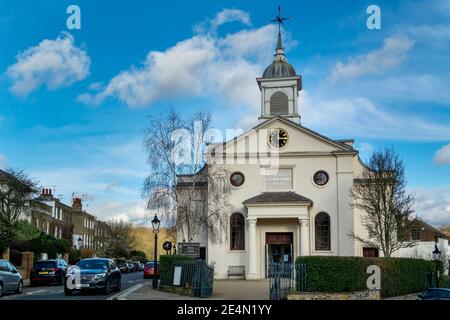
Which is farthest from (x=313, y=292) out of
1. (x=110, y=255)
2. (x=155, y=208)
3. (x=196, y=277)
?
(x=110, y=255)

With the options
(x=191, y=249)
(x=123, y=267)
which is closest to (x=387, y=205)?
(x=191, y=249)

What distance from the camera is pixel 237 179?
4216cm

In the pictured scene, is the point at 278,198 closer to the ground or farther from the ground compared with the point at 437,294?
farther from the ground

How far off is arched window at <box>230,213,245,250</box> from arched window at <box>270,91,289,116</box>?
10865 mm

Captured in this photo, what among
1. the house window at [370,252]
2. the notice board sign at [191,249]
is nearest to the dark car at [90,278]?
the notice board sign at [191,249]

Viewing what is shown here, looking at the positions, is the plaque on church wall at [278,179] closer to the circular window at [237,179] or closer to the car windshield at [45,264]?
the circular window at [237,179]

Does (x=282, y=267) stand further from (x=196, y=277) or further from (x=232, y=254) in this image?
(x=232, y=254)

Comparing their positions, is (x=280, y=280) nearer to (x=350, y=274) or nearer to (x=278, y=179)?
(x=350, y=274)

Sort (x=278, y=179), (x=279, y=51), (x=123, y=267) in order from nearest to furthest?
(x=278, y=179) → (x=279, y=51) → (x=123, y=267)

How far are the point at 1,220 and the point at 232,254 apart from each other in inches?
679

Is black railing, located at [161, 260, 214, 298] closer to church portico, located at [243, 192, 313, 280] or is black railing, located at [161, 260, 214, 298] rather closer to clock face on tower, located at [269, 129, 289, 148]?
church portico, located at [243, 192, 313, 280]

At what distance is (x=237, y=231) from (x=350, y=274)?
69.1 feet
